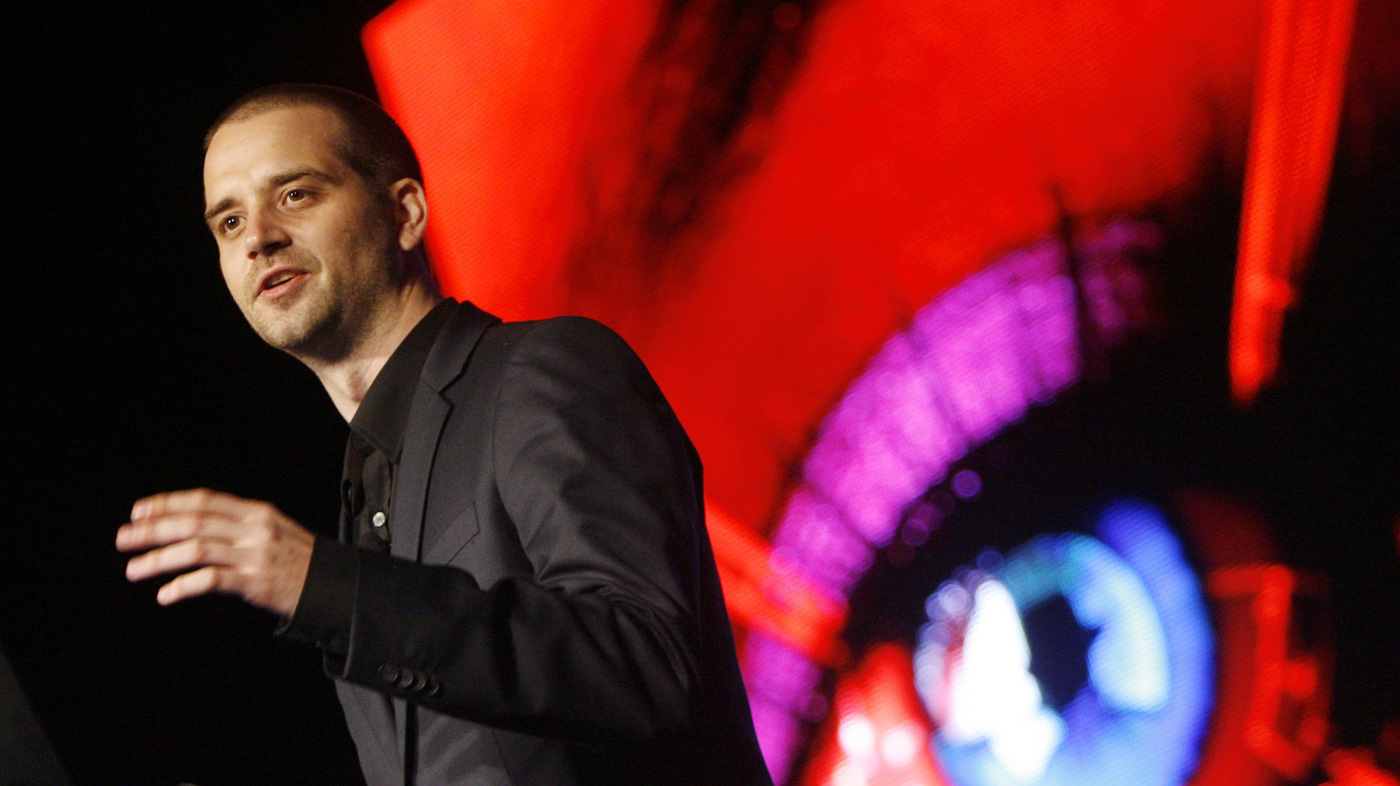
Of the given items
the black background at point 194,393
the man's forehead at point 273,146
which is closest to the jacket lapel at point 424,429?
the man's forehead at point 273,146

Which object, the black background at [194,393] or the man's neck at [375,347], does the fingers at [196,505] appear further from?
the black background at [194,393]

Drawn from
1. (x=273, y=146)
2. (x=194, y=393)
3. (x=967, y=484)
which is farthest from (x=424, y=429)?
(x=194, y=393)

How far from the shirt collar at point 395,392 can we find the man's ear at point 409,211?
0.56ft

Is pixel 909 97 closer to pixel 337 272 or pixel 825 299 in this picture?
pixel 825 299

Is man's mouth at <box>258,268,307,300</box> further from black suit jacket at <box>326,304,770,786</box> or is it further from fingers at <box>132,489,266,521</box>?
fingers at <box>132,489,266,521</box>

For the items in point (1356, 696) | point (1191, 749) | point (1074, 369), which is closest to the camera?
point (1356, 696)

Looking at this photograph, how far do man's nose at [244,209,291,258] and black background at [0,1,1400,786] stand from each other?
1.02 meters

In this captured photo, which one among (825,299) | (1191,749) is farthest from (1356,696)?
(825,299)

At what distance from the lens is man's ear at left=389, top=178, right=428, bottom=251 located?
1.47m

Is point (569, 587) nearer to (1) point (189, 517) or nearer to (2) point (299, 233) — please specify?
(1) point (189, 517)

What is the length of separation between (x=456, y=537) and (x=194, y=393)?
1574mm

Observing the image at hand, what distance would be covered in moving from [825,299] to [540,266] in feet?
2.51

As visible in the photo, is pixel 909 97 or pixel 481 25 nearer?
pixel 909 97

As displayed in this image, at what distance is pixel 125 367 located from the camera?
219 centimetres
